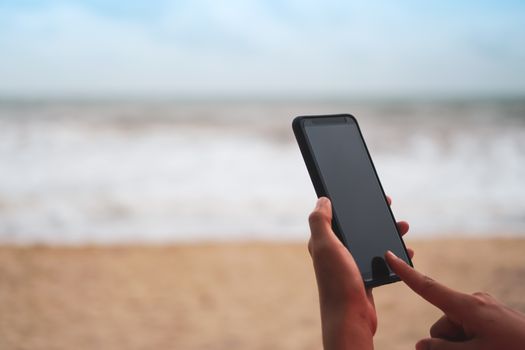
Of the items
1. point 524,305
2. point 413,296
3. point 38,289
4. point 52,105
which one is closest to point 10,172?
point 38,289

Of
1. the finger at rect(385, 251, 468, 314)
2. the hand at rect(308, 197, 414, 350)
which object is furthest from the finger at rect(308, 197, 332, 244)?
the finger at rect(385, 251, 468, 314)

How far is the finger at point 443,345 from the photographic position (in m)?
0.73

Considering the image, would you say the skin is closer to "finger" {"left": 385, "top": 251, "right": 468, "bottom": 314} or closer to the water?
"finger" {"left": 385, "top": 251, "right": 468, "bottom": 314}

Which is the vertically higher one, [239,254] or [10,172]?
[10,172]

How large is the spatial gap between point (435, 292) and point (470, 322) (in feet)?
0.19

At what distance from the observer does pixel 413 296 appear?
311cm

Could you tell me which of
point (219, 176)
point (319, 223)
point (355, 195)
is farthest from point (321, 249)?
point (219, 176)

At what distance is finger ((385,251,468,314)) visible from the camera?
0.75 meters

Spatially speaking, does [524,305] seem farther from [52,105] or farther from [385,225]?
[52,105]

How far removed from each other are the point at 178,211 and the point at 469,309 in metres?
4.70

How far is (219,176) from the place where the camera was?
270 inches

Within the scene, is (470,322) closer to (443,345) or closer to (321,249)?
(443,345)

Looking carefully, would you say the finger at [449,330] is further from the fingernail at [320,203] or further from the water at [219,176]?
the water at [219,176]

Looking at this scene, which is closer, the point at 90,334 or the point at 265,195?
the point at 90,334
